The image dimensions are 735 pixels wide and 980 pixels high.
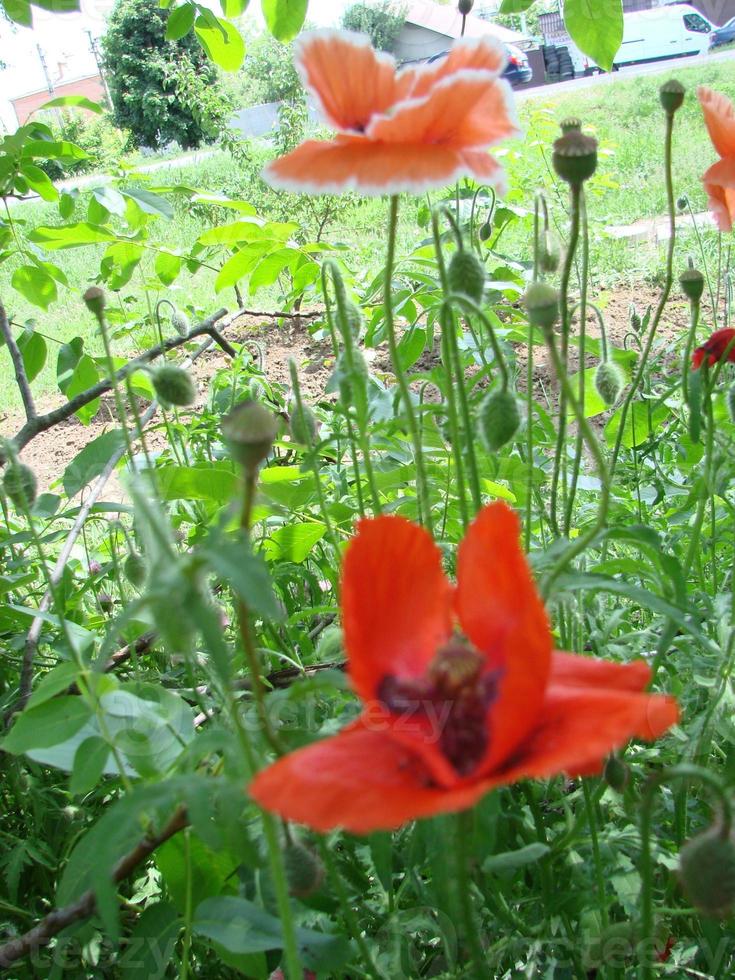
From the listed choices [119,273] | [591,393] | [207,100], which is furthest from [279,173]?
[207,100]

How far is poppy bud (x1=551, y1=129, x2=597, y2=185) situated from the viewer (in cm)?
58

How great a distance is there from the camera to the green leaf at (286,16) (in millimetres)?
1060

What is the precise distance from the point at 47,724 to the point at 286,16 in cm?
83

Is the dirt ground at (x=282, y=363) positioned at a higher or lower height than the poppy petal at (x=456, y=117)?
lower

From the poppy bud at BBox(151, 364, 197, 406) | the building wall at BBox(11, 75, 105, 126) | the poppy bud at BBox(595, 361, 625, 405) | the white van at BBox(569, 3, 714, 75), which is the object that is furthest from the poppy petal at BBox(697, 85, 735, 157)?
the white van at BBox(569, 3, 714, 75)

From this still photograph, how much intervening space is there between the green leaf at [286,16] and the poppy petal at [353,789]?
94 cm

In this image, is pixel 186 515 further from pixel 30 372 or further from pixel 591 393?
pixel 591 393

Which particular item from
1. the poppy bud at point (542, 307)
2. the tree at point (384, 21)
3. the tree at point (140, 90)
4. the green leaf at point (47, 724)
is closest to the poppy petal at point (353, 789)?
the poppy bud at point (542, 307)

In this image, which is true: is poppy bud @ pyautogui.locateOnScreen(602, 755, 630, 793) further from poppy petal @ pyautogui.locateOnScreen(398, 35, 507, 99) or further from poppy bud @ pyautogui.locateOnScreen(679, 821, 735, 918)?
poppy petal @ pyautogui.locateOnScreen(398, 35, 507, 99)

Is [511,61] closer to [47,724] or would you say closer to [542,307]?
[542,307]

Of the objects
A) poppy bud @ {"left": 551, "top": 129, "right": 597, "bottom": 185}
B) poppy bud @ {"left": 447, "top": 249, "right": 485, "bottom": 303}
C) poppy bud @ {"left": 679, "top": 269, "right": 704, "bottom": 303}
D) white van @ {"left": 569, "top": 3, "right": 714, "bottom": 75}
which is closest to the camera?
poppy bud @ {"left": 551, "top": 129, "right": 597, "bottom": 185}

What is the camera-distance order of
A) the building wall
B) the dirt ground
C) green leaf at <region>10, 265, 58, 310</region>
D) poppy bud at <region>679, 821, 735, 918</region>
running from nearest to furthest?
1. poppy bud at <region>679, 821, 735, 918</region>
2. green leaf at <region>10, 265, 58, 310</region>
3. the building wall
4. the dirt ground

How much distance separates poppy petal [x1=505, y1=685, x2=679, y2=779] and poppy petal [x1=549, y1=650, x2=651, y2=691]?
2 cm

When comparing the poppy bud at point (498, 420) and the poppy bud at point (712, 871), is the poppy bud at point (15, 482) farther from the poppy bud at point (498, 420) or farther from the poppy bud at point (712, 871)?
the poppy bud at point (712, 871)
